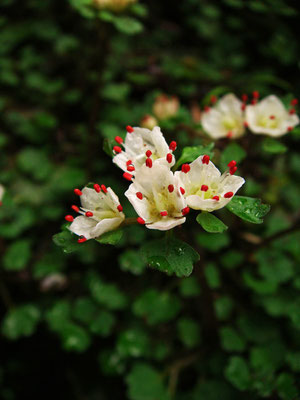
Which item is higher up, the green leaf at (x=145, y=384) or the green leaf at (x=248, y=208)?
the green leaf at (x=248, y=208)

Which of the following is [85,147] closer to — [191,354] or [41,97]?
[41,97]

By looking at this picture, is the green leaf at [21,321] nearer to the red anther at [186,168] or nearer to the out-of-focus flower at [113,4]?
the red anther at [186,168]

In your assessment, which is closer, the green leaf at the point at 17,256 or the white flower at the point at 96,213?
the white flower at the point at 96,213

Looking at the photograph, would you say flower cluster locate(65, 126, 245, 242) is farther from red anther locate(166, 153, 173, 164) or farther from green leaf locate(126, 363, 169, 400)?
green leaf locate(126, 363, 169, 400)

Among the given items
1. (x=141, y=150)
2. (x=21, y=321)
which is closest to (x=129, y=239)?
(x=21, y=321)

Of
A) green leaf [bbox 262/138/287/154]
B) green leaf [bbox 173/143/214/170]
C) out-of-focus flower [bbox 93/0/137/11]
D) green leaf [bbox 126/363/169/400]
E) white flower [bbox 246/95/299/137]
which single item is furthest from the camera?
out-of-focus flower [bbox 93/0/137/11]

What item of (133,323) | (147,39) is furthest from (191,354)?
(147,39)

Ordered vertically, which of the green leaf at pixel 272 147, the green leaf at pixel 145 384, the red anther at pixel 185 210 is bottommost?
the green leaf at pixel 145 384

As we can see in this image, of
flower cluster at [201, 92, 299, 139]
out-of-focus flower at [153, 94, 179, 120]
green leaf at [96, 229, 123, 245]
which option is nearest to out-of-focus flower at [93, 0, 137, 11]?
out-of-focus flower at [153, 94, 179, 120]

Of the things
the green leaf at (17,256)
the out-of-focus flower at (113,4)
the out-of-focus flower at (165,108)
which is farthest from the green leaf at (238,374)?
the out-of-focus flower at (113,4)
